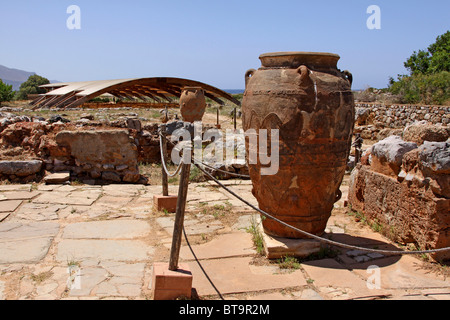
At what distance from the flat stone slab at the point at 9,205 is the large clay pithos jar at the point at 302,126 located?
340 centimetres

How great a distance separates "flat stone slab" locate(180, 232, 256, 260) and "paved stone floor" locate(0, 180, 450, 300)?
0.01 meters

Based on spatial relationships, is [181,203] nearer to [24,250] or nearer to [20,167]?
[24,250]

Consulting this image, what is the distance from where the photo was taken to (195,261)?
3656 millimetres

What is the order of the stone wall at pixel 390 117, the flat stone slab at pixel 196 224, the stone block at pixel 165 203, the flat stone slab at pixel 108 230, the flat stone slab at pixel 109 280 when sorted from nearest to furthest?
the flat stone slab at pixel 109 280, the flat stone slab at pixel 108 230, the flat stone slab at pixel 196 224, the stone block at pixel 165 203, the stone wall at pixel 390 117

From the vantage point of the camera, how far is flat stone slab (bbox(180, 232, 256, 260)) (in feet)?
12.5

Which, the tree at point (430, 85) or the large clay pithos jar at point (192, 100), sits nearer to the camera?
the large clay pithos jar at point (192, 100)

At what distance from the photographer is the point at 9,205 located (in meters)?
5.20

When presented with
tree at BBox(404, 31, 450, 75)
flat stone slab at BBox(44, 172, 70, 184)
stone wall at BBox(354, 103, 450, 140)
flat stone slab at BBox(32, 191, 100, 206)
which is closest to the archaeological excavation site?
flat stone slab at BBox(32, 191, 100, 206)

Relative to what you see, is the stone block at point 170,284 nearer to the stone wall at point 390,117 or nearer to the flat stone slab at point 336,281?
the flat stone slab at point 336,281

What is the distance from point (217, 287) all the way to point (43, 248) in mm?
1907

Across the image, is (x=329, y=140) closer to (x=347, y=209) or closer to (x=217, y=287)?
(x=217, y=287)

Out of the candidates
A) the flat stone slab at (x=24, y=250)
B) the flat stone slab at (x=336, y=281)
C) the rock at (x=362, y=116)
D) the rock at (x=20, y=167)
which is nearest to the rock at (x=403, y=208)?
the flat stone slab at (x=336, y=281)

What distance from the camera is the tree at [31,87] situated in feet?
124

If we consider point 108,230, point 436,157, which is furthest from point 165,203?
point 436,157
